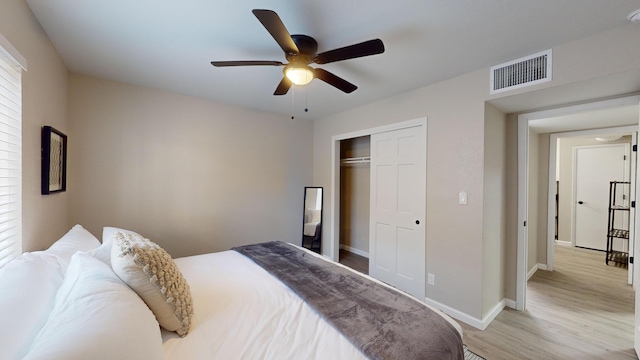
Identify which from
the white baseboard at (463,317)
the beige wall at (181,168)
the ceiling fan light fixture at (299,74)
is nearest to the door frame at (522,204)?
the white baseboard at (463,317)

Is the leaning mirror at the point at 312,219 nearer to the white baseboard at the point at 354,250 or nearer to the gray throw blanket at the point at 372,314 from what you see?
the white baseboard at the point at 354,250

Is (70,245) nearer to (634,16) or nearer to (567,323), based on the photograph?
(634,16)

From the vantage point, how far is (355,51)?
1.54 meters

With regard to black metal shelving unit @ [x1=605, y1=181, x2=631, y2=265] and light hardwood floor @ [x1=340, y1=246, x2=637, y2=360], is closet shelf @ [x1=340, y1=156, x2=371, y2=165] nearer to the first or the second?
light hardwood floor @ [x1=340, y1=246, x2=637, y2=360]

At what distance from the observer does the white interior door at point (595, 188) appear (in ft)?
14.3

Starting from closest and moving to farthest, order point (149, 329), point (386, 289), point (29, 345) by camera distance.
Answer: point (29, 345), point (149, 329), point (386, 289)

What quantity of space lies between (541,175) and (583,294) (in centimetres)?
169

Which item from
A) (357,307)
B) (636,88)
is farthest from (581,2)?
(357,307)

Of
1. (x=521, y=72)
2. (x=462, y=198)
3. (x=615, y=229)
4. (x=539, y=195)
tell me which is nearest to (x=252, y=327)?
(x=462, y=198)

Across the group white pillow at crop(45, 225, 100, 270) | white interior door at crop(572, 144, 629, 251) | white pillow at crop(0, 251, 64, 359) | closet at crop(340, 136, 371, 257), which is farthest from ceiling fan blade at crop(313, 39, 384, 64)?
white interior door at crop(572, 144, 629, 251)

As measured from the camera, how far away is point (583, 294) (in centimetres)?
295

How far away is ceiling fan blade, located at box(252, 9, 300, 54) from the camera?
4.01 feet

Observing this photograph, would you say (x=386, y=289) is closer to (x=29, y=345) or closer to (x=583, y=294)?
(x=29, y=345)

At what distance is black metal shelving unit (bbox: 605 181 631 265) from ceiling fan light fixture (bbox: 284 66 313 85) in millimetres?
5543
